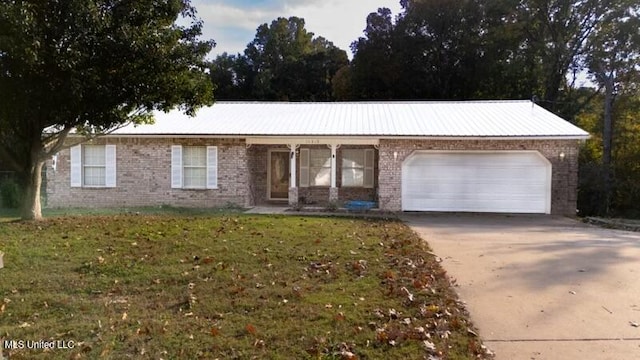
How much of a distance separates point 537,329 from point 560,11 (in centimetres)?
3085

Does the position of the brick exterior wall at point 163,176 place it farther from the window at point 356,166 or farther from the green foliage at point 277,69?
the green foliage at point 277,69

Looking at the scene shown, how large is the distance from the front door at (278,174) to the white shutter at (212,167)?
2.51 m

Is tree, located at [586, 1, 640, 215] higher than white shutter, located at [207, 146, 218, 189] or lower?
higher

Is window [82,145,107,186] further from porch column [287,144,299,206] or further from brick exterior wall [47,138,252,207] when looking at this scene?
porch column [287,144,299,206]

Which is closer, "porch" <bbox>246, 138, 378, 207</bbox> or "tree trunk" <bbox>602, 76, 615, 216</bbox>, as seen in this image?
"porch" <bbox>246, 138, 378, 207</bbox>

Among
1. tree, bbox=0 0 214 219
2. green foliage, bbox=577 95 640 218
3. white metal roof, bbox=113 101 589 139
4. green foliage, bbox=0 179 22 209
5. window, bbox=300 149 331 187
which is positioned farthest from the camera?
green foliage, bbox=577 95 640 218

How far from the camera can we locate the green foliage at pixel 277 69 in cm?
3997

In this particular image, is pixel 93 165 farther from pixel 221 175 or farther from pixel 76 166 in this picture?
pixel 221 175

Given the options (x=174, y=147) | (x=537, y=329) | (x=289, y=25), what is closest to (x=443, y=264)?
(x=537, y=329)

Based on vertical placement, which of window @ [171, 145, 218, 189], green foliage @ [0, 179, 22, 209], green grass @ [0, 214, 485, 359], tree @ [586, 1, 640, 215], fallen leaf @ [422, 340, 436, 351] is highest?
tree @ [586, 1, 640, 215]

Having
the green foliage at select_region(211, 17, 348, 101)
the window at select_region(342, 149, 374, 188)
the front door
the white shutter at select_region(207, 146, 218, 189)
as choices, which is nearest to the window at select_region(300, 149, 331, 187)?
the window at select_region(342, 149, 374, 188)

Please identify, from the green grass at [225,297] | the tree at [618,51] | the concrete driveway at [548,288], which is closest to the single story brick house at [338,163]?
the concrete driveway at [548,288]

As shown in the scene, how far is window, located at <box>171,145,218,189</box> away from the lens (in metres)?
18.4

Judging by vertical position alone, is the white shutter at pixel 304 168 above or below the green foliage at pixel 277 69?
below
